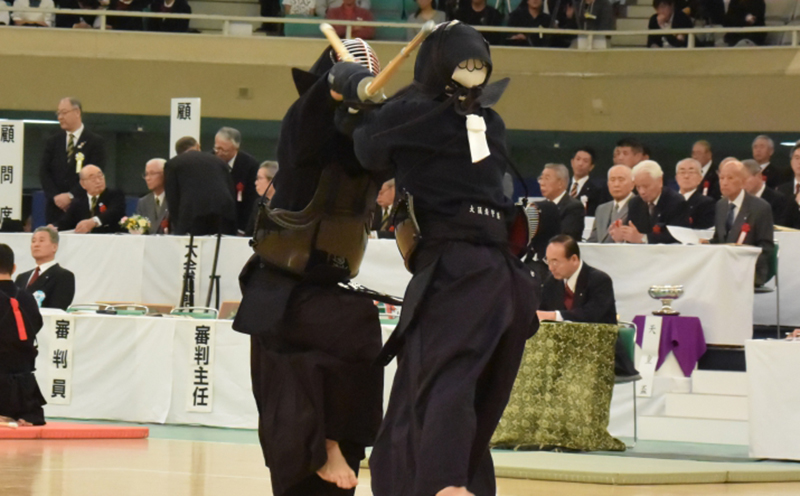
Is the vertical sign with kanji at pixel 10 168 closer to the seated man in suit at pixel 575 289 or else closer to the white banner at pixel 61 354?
the white banner at pixel 61 354

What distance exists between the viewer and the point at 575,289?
8.91 meters

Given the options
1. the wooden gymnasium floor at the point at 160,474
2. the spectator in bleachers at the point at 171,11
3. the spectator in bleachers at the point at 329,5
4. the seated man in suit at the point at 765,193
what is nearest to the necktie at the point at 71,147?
the spectator in bleachers at the point at 171,11

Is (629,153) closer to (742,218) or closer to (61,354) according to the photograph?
(742,218)

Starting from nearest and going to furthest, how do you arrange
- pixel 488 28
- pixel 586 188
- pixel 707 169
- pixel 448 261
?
pixel 448 261 → pixel 586 188 → pixel 707 169 → pixel 488 28

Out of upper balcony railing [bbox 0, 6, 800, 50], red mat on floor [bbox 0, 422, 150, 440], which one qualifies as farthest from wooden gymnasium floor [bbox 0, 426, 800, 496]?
upper balcony railing [bbox 0, 6, 800, 50]

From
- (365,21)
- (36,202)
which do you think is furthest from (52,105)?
(365,21)

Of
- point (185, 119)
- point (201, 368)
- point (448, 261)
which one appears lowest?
point (201, 368)

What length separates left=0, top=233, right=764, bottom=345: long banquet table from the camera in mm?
9492

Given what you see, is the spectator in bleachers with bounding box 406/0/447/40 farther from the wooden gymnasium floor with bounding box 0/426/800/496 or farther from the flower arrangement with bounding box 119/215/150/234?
the wooden gymnasium floor with bounding box 0/426/800/496

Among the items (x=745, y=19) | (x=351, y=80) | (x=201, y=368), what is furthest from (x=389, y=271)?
(x=745, y=19)

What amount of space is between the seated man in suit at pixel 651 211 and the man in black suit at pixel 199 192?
3359 millimetres

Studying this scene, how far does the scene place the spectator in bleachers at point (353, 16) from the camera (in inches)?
642

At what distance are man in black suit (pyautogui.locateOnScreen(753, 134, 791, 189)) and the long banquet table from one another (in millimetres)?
2295

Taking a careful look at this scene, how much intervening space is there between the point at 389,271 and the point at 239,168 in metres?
2.25
